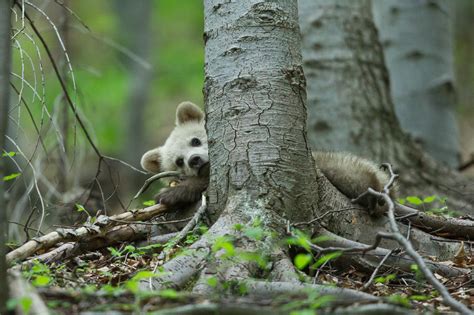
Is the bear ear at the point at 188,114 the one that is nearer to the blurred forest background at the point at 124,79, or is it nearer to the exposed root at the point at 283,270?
the blurred forest background at the point at 124,79

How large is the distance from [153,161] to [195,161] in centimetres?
110

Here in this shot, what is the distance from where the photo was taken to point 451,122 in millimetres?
9953

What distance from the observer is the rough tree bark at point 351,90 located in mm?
8109

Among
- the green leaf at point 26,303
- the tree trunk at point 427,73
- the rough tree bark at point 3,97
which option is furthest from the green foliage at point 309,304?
the tree trunk at point 427,73

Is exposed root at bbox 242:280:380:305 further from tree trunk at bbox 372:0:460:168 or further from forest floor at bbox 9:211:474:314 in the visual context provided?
tree trunk at bbox 372:0:460:168

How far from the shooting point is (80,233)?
448 cm

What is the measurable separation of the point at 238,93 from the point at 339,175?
1.24 metres

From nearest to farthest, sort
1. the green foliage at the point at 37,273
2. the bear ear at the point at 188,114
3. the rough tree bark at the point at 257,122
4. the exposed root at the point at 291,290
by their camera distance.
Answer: the exposed root at the point at 291,290
the green foliage at the point at 37,273
the rough tree bark at the point at 257,122
the bear ear at the point at 188,114

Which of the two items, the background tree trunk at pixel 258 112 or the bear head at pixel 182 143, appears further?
the bear head at pixel 182 143

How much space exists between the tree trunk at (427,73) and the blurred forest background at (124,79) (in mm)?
3848

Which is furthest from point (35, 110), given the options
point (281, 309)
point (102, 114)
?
point (281, 309)

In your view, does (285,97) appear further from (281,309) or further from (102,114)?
(102,114)

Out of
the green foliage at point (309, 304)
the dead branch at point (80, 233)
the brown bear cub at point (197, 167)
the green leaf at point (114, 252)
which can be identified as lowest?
the green foliage at point (309, 304)

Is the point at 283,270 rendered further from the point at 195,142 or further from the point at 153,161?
the point at 153,161
